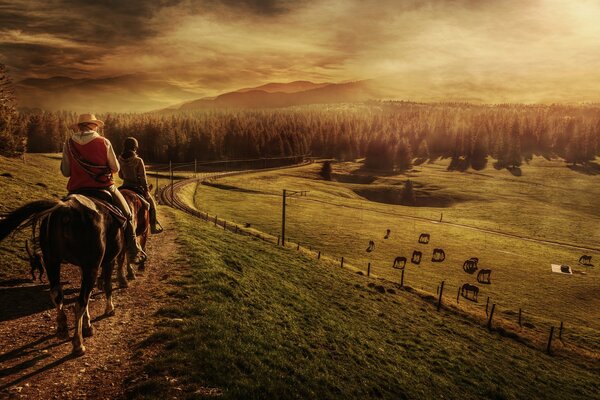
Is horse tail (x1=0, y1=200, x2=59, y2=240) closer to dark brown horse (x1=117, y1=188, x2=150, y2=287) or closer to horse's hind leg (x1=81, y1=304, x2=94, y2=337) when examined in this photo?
horse's hind leg (x1=81, y1=304, x2=94, y2=337)

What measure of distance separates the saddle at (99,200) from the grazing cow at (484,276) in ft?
168

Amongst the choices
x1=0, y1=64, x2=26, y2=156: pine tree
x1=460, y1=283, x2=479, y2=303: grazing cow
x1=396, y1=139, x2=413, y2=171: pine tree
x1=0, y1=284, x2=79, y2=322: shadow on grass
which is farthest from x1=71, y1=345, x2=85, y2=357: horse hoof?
x1=396, y1=139, x2=413, y2=171: pine tree

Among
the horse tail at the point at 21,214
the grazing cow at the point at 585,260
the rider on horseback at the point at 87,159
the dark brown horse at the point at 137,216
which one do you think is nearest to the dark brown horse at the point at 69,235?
the horse tail at the point at 21,214

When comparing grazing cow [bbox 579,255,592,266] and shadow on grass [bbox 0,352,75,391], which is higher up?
shadow on grass [bbox 0,352,75,391]

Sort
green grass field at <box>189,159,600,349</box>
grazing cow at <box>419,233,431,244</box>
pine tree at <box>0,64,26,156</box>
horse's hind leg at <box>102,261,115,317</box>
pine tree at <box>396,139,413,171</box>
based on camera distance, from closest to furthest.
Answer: horse's hind leg at <box>102,261,115,317</box>
green grass field at <box>189,159,600,349</box>
pine tree at <box>0,64,26,156</box>
grazing cow at <box>419,233,431,244</box>
pine tree at <box>396,139,413,171</box>

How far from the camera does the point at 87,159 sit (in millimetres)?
9070

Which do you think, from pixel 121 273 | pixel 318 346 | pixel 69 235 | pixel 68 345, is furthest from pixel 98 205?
pixel 318 346

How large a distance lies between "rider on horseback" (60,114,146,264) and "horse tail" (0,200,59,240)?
1.08 metres

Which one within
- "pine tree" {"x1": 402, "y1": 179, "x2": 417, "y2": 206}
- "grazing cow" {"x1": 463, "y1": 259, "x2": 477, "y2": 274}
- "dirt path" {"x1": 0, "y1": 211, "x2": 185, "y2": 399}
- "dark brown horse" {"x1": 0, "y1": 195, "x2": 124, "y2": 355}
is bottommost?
"grazing cow" {"x1": 463, "y1": 259, "x2": 477, "y2": 274}

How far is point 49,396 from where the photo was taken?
24.7 feet

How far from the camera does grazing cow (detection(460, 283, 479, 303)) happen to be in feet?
141

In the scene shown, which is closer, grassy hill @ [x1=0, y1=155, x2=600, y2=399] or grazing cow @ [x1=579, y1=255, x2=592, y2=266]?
grassy hill @ [x1=0, y1=155, x2=600, y2=399]

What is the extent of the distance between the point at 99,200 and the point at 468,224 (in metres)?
92.9

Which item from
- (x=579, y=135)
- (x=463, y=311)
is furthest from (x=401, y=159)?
(x=463, y=311)
